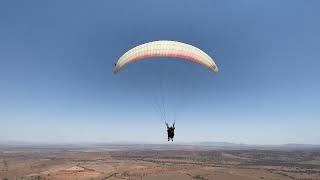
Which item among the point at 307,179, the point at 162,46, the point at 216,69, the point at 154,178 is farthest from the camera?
the point at 307,179

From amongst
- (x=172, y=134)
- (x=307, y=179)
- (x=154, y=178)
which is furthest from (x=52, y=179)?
(x=307, y=179)

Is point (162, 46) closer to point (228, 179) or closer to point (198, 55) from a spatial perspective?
point (198, 55)

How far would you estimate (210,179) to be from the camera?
75500 millimetres

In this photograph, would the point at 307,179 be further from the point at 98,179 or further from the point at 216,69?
the point at 216,69

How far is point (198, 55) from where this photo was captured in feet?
87.1

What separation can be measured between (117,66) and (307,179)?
82776mm

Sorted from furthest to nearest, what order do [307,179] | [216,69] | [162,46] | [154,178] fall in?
[307,179] < [154,178] < [216,69] < [162,46]

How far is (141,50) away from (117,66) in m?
2.60

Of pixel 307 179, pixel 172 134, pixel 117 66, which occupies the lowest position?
pixel 307 179

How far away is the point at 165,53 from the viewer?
25.2 m

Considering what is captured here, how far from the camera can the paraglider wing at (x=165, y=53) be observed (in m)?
25.4

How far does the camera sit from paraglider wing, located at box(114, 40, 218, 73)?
25359 millimetres

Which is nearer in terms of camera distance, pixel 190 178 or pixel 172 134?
pixel 172 134

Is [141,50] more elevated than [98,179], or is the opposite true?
[141,50]
